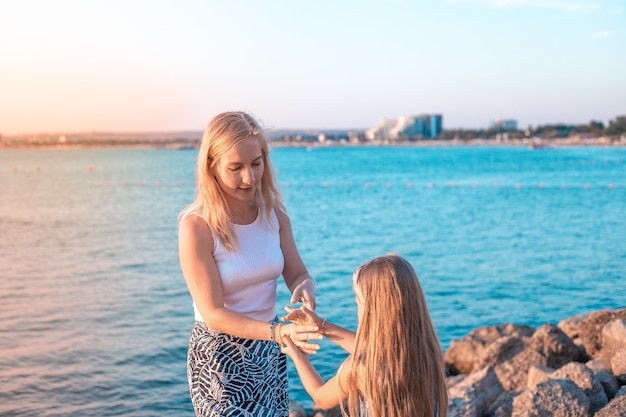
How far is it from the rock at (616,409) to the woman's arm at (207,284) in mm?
2853

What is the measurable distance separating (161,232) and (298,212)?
1057 centimetres

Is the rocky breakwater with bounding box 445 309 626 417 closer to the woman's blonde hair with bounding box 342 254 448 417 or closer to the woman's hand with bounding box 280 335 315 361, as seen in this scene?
the woman's blonde hair with bounding box 342 254 448 417

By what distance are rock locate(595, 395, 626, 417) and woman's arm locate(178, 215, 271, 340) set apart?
285 centimetres

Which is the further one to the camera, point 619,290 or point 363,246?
point 363,246

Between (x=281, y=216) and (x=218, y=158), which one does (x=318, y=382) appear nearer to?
(x=281, y=216)

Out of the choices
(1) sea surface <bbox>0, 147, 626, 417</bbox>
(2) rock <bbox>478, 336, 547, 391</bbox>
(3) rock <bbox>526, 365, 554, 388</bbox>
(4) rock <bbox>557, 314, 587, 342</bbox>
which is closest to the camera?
(3) rock <bbox>526, 365, 554, 388</bbox>

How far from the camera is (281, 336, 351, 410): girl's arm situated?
282 centimetres

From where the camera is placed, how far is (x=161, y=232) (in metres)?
29.8

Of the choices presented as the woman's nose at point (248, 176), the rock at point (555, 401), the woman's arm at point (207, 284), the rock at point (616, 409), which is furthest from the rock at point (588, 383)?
the woman's nose at point (248, 176)

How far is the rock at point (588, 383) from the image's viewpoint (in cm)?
575

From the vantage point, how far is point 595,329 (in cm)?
848

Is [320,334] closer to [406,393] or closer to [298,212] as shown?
[406,393]

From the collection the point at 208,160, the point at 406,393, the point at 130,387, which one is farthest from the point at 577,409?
the point at 130,387

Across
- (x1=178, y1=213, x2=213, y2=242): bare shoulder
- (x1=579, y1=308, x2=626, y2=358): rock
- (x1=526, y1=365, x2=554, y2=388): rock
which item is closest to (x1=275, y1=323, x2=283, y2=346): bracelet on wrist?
(x1=178, y1=213, x2=213, y2=242): bare shoulder
